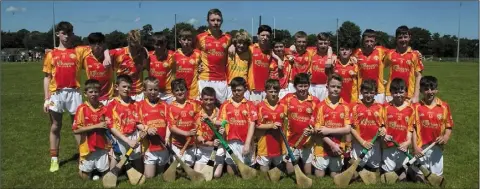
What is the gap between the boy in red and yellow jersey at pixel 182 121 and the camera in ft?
19.7

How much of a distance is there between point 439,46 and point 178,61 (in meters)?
101

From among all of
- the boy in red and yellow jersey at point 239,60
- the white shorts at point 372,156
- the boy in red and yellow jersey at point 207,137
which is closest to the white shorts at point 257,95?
the boy in red and yellow jersey at point 239,60

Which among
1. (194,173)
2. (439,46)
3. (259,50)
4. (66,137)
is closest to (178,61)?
(259,50)

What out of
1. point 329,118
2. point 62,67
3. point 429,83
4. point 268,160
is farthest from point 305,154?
point 62,67

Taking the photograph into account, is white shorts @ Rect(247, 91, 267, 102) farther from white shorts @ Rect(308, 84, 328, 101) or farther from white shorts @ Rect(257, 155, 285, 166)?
white shorts @ Rect(257, 155, 285, 166)

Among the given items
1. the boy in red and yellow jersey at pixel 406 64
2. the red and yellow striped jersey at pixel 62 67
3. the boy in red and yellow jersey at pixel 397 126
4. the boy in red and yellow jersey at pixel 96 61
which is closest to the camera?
the boy in red and yellow jersey at pixel 397 126

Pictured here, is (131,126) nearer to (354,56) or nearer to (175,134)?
(175,134)

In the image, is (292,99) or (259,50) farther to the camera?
(259,50)

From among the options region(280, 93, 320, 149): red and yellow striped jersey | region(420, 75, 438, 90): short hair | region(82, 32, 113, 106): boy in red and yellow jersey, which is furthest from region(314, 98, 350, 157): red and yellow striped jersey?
region(82, 32, 113, 106): boy in red and yellow jersey

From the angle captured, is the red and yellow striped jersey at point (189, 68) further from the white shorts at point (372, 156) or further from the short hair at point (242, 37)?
the white shorts at point (372, 156)

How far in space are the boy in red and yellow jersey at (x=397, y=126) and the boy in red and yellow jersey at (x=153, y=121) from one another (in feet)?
10.3

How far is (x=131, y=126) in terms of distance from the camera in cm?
594

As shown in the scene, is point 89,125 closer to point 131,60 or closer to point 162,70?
point 131,60

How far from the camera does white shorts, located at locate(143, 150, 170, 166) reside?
599cm
